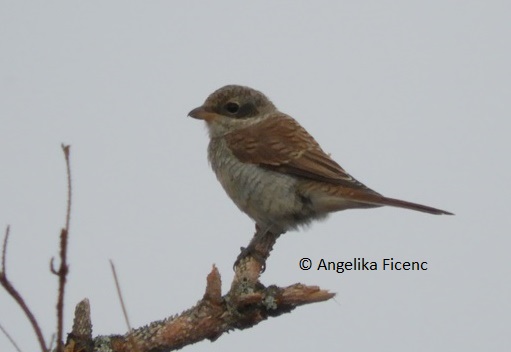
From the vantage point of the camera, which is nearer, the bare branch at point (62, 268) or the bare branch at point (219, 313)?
the bare branch at point (62, 268)

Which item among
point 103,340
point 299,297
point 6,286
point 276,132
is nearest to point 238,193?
point 276,132

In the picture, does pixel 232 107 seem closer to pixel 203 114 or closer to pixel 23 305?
pixel 203 114

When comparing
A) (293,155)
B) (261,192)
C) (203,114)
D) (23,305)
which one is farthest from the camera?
(203,114)

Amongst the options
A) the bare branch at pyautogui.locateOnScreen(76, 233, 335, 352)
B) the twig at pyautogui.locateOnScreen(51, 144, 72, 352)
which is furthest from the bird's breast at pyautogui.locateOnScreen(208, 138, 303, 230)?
the twig at pyautogui.locateOnScreen(51, 144, 72, 352)

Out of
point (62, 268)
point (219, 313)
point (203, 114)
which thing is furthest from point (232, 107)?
point (62, 268)

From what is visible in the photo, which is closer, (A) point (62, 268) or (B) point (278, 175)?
(A) point (62, 268)

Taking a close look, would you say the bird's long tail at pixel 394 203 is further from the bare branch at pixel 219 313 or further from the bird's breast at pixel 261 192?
the bare branch at pixel 219 313

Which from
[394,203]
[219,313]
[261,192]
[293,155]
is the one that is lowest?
[219,313]

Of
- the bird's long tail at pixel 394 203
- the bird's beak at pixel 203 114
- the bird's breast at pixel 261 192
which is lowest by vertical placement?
the bird's long tail at pixel 394 203

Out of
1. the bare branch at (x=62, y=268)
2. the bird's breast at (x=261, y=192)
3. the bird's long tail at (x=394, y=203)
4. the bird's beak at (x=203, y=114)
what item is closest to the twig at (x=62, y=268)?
the bare branch at (x=62, y=268)

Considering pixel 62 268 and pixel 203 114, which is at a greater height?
pixel 203 114
